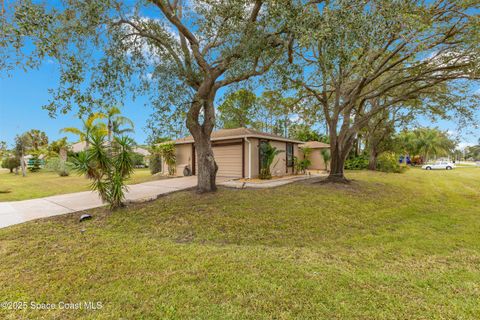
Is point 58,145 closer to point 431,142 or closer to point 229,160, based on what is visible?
point 229,160

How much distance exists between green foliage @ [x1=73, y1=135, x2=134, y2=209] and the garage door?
695cm

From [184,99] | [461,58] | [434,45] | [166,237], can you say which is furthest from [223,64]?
[461,58]

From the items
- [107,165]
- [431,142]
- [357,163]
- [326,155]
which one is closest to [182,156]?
[107,165]

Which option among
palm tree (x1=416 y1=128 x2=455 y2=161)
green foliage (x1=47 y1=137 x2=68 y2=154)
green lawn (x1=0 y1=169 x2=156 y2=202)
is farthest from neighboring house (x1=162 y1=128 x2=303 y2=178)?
palm tree (x1=416 y1=128 x2=455 y2=161)

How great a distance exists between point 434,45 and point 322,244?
8615mm

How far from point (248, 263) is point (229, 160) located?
996cm

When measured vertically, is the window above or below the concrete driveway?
above

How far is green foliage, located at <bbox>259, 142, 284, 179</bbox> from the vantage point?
473 inches

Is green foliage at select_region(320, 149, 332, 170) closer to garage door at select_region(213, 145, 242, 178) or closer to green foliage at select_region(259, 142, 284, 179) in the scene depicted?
green foliage at select_region(259, 142, 284, 179)

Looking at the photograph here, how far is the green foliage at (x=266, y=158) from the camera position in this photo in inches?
473

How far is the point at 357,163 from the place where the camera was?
22.1 metres

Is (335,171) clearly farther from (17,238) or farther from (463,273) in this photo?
(17,238)

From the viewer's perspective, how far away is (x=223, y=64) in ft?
21.7

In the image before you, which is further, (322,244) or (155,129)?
(155,129)
